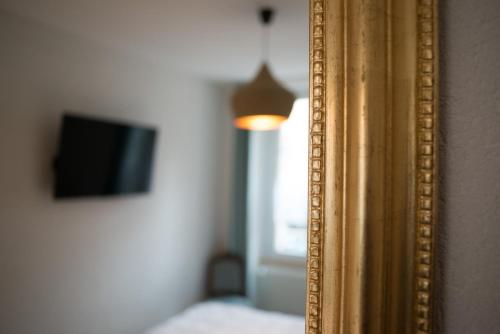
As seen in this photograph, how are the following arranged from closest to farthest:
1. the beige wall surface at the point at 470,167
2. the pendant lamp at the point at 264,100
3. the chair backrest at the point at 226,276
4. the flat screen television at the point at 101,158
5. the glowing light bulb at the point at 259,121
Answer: the beige wall surface at the point at 470,167 → the pendant lamp at the point at 264,100 → the glowing light bulb at the point at 259,121 → the flat screen television at the point at 101,158 → the chair backrest at the point at 226,276

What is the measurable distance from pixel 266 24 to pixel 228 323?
170 cm

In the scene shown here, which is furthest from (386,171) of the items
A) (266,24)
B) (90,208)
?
(90,208)

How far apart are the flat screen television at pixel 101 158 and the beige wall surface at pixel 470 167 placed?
1959 mm

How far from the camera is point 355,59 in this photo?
0.34 m

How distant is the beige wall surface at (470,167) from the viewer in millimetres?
326

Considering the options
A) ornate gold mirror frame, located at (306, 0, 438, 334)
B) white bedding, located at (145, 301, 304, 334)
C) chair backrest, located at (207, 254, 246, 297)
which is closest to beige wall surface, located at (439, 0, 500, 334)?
ornate gold mirror frame, located at (306, 0, 438, 334)

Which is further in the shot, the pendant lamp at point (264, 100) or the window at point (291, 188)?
the window at point (291, 188)

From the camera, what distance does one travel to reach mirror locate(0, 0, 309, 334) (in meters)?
1.78

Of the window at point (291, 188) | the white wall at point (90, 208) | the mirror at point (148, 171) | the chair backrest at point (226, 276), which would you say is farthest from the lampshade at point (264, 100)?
the chair backrest at point (226, 276)

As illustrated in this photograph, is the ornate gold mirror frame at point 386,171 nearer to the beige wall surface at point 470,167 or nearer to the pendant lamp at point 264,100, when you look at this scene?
the beige wall surface at point 470,167

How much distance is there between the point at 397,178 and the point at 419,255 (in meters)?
0.08

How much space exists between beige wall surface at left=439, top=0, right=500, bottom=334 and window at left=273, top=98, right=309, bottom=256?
272 centimetres

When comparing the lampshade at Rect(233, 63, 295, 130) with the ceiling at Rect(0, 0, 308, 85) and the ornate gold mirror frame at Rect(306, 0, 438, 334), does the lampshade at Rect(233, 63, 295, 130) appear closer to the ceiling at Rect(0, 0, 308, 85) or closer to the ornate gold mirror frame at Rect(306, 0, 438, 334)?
the ceiling at Rect(0, 0, 308, 85)

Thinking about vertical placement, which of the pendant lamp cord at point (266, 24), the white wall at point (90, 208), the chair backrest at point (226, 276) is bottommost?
the chair backrest at point (226, 276)
